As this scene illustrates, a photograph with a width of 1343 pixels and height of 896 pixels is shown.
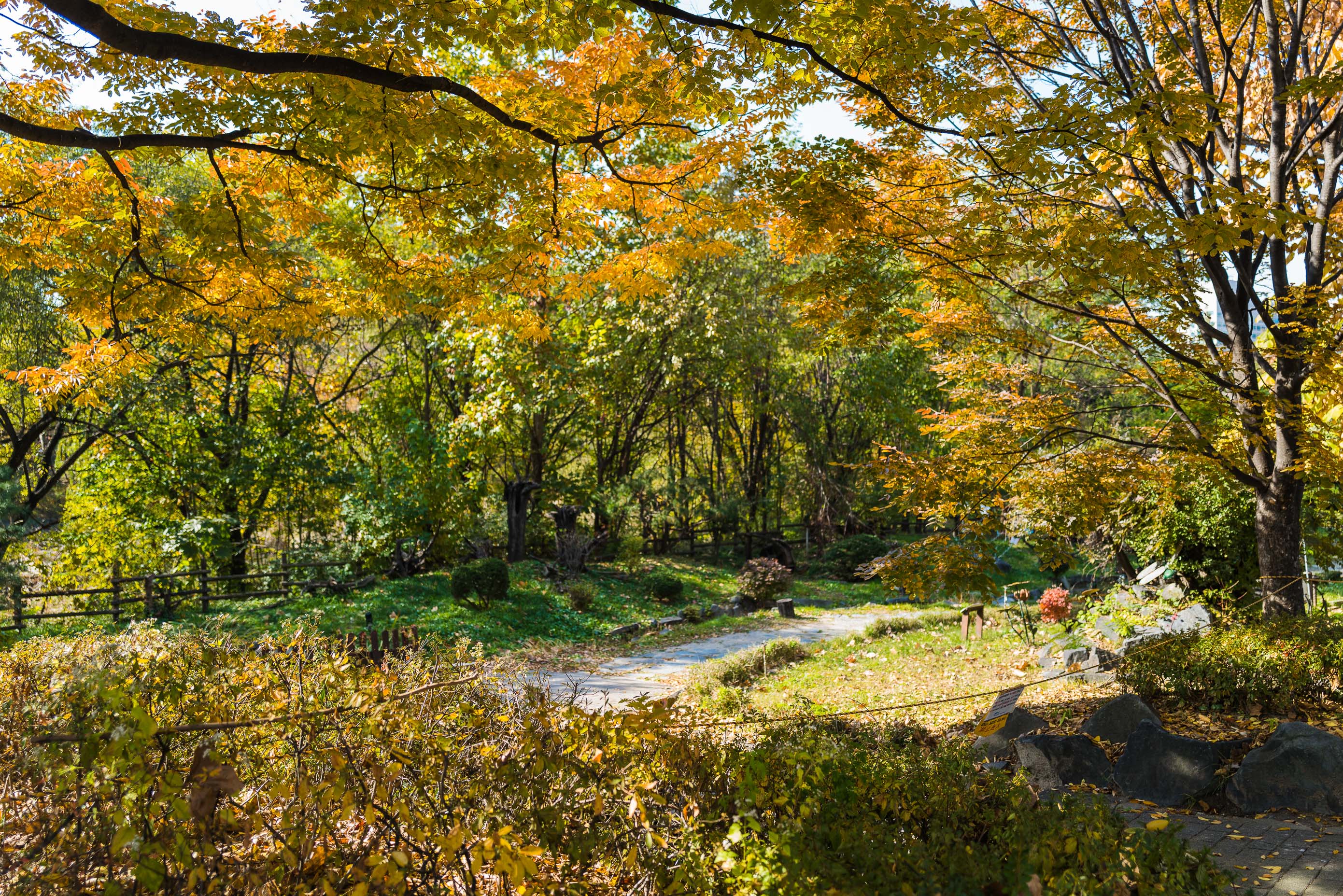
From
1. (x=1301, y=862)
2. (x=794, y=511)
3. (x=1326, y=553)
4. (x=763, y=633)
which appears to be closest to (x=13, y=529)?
(x=763, y=633)

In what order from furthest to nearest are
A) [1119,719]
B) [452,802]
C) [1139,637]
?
[1139,637] < [1119,719] < [452,802]

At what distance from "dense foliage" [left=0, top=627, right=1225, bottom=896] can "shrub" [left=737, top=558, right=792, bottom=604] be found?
11.3m

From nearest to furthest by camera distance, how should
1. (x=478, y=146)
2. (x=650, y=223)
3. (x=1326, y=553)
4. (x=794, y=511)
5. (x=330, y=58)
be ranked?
1. (x=330, y=58)
2. (x=478, y=146)
3. (x=650, y=223)
4. (x=1326, y=553)
5. (x=794, y=511)

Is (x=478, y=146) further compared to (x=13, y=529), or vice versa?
(x=13, y=529)

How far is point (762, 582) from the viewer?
48.3 feet

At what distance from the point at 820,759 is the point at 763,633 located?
359 inches

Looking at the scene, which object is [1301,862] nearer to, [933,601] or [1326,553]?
[1326,553]

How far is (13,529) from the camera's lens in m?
8.98

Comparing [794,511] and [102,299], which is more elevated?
[102,299]

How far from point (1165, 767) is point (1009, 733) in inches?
35.6

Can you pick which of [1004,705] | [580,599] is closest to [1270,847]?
[1004,705]

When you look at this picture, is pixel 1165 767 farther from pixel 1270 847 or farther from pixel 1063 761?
pixel 1270 847

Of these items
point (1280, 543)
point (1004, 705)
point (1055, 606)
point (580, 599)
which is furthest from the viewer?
point (580, 599)

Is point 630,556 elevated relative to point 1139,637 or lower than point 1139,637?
elevated
